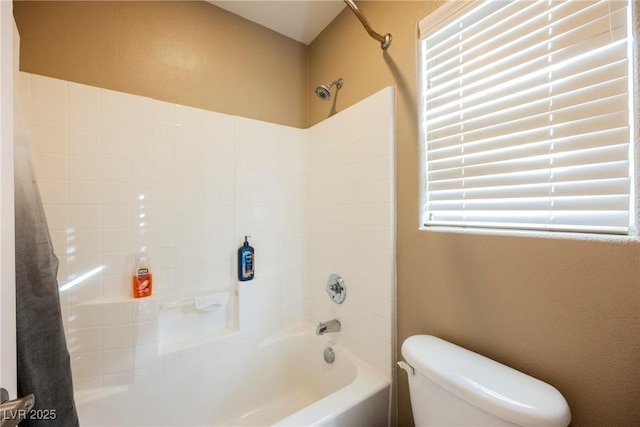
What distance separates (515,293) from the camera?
0.80 metres

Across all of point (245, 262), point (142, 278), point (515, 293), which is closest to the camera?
point (515, 293)

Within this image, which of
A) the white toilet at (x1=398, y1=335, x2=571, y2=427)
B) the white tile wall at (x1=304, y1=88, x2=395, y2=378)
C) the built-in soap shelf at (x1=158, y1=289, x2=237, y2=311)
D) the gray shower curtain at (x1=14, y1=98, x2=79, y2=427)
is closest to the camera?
the white toilet at (x1=398, y1=335, x2=571, y2=427)

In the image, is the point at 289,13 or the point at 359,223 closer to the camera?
the point at 359,223

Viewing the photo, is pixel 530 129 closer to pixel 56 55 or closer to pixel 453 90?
pixel 453 90

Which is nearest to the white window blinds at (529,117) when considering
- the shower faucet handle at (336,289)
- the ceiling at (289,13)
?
the shower faucet handle at (336,289)

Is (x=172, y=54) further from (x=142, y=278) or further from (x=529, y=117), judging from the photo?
(x=529, y=117)

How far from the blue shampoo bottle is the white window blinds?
1.04 m

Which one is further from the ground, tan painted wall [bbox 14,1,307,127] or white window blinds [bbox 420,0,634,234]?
tan painted wall [bbox 14,1,307,127]

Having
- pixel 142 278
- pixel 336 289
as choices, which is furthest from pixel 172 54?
pixel 336 289

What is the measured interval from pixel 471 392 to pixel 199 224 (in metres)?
1.43

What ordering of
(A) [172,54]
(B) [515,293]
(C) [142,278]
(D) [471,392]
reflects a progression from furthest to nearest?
(A) [172,54]
(C) [142,278]
(B) [515,293]
(D) [471,392]

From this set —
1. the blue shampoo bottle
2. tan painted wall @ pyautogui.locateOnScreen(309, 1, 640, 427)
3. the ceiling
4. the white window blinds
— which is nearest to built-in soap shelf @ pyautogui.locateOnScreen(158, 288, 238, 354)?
the blue shampoo bottle

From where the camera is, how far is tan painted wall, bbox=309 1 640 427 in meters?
0.62

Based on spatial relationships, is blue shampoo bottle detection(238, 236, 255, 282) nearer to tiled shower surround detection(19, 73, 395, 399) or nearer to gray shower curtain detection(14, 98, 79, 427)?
tiled shower surround detection(19, 73, 395, 399)
